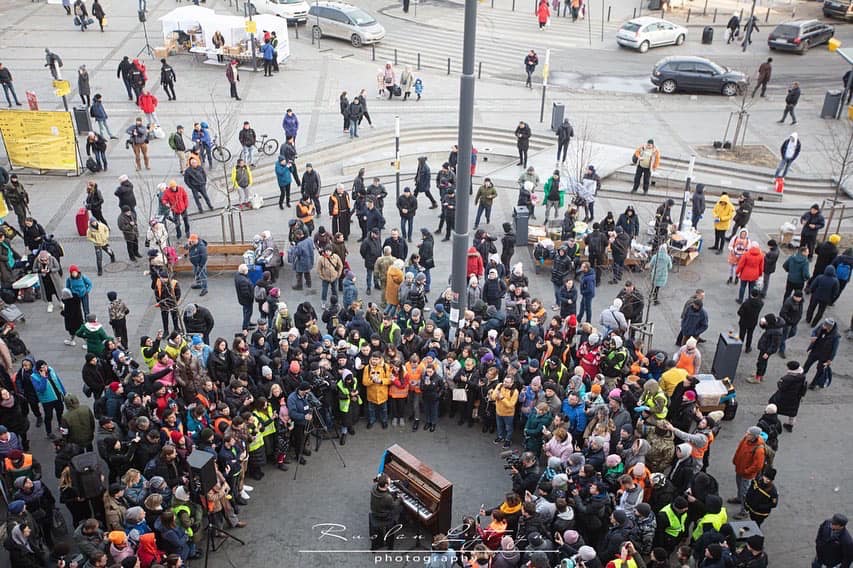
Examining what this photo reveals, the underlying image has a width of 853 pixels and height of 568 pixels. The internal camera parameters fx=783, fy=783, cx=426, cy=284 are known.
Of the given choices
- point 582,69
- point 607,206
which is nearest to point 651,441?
point 607,206

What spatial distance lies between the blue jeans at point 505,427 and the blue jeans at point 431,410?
115 centimetres

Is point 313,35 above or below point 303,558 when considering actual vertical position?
above

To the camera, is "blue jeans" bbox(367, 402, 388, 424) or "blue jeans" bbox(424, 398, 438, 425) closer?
"blue jeans" bbox(424, 398, 438, 425)

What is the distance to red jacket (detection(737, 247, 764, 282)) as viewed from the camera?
16.5m

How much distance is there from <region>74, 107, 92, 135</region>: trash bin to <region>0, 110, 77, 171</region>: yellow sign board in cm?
A: 218

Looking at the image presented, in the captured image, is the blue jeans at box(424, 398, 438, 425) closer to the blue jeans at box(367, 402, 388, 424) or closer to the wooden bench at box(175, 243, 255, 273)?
the blue jeans at box(367, 402, 388, 424)

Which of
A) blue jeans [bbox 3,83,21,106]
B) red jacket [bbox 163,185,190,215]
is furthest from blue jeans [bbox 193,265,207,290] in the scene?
blue jeans [bbox 3,83,21,106]

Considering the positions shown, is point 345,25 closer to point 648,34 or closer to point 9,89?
point 648,34

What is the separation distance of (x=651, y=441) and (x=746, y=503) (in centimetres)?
153

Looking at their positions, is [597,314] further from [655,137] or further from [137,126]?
[137,126]

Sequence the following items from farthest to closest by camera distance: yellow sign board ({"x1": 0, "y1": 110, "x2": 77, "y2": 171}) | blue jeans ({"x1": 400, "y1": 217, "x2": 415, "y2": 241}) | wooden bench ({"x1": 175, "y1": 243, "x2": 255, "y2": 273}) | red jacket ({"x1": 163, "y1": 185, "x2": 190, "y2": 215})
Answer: yellow sign board ({"x1": 0, "y1": 110, "x2": 77, "y2": 171})
blue jeans ({"x1": 400, "y1": 217, "x2": 415, "y2": 241})
red jacket ({"x1": 163, "y1": 185, "x2": 190, "y2": 215})
wooden bench ({"x1": 175, "y1": 243, "x2": 255, "y2": 273})

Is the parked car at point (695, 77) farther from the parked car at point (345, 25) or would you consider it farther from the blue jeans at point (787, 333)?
the blue jeans at point (787, 333)

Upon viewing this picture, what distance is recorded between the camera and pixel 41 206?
21.2 meters

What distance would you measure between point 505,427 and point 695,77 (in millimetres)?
21890
